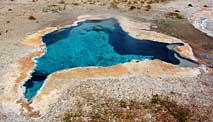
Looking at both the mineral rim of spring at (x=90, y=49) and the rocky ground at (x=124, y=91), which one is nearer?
the rocky ground at (x=124, y=91)

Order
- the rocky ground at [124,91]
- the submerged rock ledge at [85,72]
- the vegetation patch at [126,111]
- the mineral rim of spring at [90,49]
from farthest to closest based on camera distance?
the mineral rim of spring at [90,49]
the submerged rock ledge at [85,72]
the rocky ground at [124,91]
the vegetation patch at [126,111]

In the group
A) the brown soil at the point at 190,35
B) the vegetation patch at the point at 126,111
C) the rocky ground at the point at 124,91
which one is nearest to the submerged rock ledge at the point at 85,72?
the rocky ground at the point at 124,91

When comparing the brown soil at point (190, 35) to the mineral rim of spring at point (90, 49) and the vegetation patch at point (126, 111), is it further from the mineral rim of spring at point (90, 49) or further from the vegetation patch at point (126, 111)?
the vegetation patch at point (126, 111)

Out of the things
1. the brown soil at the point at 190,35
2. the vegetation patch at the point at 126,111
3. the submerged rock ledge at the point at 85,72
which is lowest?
the vegetation patch at the point at 126,111

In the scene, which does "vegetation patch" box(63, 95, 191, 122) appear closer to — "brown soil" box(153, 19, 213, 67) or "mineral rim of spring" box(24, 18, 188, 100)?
"mineral rim of spring" box(24, 18, 188, 100)

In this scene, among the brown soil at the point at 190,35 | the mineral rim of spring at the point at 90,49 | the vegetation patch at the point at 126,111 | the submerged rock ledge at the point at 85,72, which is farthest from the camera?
the brown soil at the point at 190,35

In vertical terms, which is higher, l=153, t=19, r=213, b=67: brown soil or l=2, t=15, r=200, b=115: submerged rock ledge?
l=153, t=19, r=213, b=67: brown soil

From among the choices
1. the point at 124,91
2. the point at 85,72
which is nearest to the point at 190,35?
the point at 85,72

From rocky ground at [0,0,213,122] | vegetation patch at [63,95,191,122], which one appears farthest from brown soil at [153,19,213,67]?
vegetation patch at [63,95,191,122]

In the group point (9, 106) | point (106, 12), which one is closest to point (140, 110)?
point (9, 106)
